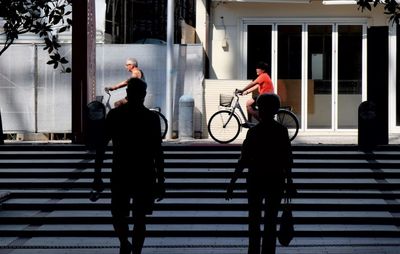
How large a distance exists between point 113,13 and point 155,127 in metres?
13.0

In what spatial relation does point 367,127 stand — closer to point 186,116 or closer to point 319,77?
point 186,116

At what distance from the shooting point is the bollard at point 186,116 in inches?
695

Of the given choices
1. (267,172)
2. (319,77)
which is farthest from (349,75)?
(267,172)

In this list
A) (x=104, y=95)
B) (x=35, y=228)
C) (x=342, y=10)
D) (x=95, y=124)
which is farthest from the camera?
(x=342, y=10)

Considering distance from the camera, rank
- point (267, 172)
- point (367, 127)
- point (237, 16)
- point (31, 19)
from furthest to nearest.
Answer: point (237, 16) → point (367, 127) → point (31, 19) → point (267, 172)

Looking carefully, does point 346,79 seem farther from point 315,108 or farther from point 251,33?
point 251,33

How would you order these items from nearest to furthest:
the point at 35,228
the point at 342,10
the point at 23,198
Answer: the point at 35,228 → the point at 23,198 → the point at 342,10

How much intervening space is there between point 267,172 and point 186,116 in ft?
33.1

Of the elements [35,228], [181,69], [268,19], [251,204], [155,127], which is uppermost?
[268,19]

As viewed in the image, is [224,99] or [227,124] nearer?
[227,124]

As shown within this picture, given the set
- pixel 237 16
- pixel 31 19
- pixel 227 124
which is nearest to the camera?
pixel 31 19

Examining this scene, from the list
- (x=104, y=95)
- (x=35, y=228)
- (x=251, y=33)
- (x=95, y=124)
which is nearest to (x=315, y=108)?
(x=251, y=33)

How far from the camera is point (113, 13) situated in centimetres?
2055

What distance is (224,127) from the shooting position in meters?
16.0
